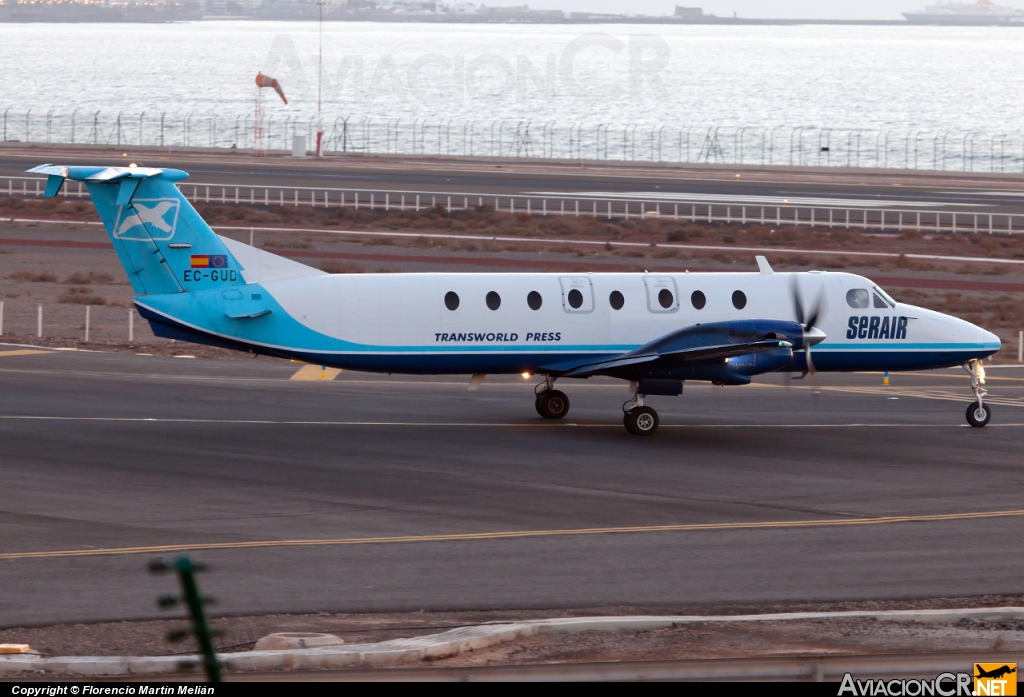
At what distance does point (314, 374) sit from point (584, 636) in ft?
72.4

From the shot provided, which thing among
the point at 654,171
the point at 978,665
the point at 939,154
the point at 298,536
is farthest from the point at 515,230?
the point at 939,154

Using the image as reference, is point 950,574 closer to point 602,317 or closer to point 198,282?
point 602,317

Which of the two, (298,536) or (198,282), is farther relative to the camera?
(198,282)

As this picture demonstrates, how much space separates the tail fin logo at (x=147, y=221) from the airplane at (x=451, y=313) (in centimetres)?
2

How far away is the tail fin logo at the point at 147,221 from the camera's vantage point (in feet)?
82.1

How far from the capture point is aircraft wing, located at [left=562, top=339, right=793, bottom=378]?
24.5 metres

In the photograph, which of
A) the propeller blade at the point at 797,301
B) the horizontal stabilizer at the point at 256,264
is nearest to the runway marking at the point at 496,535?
the propeller blade at the point at 797,301

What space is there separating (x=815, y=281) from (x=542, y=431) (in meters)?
6.63

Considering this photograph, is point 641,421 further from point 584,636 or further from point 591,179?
point 591,179

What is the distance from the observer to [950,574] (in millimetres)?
15898

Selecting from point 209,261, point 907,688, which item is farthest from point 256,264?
point 907,688

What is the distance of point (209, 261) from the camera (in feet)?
82.3

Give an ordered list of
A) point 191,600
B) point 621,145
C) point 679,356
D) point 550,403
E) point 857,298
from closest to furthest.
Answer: point 191,600
point 679,356
point 857,298
point 550,403
point 621,145

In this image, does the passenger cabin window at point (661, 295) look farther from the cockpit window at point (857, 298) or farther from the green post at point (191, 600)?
the green post at point (191, 600)
